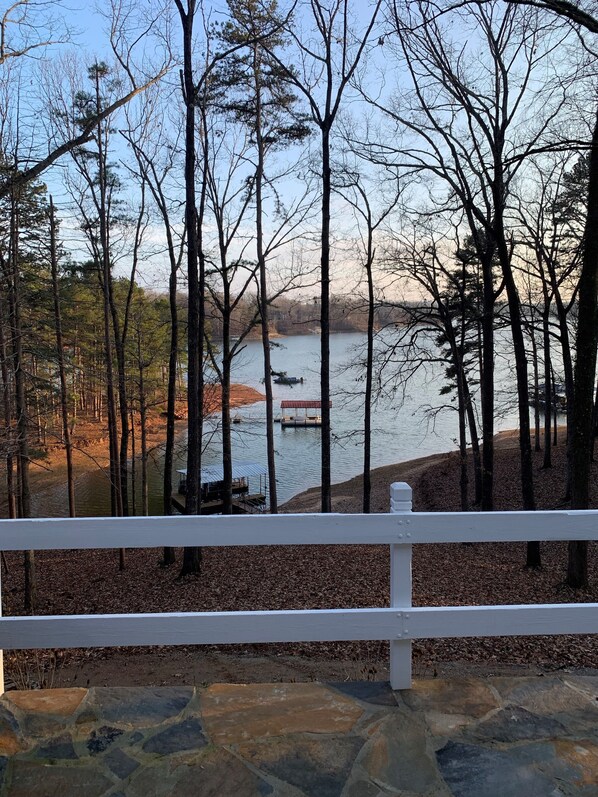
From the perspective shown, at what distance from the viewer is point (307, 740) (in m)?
2.42

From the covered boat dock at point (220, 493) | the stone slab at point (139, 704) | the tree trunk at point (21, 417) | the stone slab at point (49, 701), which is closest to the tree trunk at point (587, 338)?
the stone slab at point (139, 704)

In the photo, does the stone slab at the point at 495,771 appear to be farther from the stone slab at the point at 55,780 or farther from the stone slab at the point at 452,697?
the stone slab at the point at 55,780

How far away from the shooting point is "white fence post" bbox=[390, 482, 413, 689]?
2701 mm

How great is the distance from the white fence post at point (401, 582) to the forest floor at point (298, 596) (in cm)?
197

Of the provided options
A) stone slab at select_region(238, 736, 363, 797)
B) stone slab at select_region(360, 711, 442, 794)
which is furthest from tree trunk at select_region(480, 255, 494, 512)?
stone slab at select_region(238, 736, 363, 797)

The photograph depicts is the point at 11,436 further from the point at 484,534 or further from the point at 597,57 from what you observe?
the point at 597,57

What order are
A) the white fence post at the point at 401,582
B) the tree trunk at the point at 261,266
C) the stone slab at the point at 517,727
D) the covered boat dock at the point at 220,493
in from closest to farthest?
the stone slab at the point at 517,727, the white fence post at the point at 401,582, the tree trunk at the point at 261,266, the covered boat dock at the point at 220,493

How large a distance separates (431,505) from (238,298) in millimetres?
11663

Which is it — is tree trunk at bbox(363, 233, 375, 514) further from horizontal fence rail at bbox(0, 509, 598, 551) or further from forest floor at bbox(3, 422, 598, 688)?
horizontal fence rail at bbox(0, 509, 598, 551)

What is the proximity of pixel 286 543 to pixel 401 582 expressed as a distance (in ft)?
1.86

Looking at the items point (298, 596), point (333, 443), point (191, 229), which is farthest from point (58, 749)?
→ point (333, 443)

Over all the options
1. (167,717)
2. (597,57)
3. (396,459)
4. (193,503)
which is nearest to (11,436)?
(193,503)

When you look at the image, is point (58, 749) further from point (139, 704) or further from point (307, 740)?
point (307, 740)

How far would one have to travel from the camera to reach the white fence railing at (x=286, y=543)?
8.70ft
